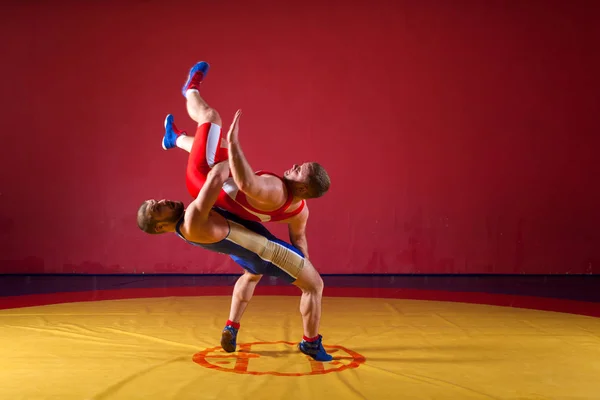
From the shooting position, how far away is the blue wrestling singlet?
2.65 metres

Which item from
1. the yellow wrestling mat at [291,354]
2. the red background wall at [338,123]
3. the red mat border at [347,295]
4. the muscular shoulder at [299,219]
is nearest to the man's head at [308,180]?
the muscular shoulder at [299,219]

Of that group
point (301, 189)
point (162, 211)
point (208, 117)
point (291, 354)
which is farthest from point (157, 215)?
point (291, 354)

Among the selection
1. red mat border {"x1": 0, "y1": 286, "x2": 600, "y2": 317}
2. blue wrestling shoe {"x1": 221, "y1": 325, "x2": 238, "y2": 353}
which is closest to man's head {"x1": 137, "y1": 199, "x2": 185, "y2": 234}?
blue wrestling shoe {"x1": 221, "y1": 325, "x2": 238, "y2": 353}

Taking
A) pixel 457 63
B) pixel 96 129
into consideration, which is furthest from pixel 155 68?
pixel 457 63

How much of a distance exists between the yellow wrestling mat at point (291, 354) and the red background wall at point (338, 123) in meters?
2.50

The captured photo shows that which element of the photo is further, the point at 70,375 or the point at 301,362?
the point at 301,362

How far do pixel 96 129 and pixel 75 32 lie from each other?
3.85ft

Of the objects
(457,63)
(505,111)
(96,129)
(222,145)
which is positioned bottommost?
(222,145)

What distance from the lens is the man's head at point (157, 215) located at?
251cm

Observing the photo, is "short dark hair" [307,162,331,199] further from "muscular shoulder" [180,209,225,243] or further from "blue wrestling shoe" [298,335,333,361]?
"blue wrestling shoe" [298,335,333,361]

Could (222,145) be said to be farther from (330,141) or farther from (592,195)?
(592,195)

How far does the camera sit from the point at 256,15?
6.78 metres

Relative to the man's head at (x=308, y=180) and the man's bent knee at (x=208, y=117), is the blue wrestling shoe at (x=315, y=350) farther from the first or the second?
the man's bent knee at (x=208, y=117)

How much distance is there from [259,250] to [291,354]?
0.54 metres
